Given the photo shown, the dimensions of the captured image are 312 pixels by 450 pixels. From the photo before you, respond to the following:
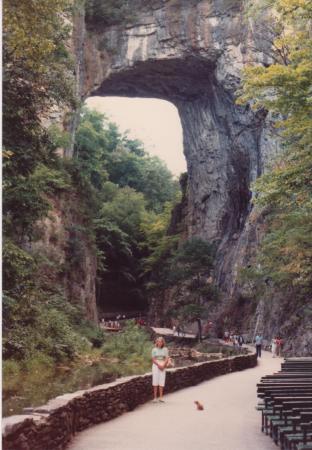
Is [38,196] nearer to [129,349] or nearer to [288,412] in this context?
[129,349]

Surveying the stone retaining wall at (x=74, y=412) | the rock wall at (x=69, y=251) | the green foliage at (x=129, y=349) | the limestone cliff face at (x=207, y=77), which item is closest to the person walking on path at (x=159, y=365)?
the stone retaining wall at (x=74, y=412)

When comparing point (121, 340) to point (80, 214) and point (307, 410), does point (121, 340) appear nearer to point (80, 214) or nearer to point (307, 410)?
point (80, 214)

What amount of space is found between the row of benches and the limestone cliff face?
3390 centimetres

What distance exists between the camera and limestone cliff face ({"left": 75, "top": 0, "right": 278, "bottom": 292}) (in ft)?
143

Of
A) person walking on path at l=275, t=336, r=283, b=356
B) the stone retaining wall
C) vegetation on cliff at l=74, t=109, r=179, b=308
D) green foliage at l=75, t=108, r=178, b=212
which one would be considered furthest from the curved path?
green foliage at l=75, t=108, r=178, b=212

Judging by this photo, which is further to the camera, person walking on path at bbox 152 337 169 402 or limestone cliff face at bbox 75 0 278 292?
limestone cliff face at bbox 75 0 278 292

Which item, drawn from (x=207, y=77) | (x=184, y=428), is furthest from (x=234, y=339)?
(x=184, y=428)

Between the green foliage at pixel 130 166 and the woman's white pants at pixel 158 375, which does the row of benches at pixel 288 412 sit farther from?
the green foliage at pixel 130 166

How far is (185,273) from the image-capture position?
38281 millimetres

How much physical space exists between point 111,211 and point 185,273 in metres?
19.6

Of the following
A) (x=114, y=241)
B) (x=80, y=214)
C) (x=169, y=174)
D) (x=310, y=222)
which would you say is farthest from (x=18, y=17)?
(x=169, y=174)

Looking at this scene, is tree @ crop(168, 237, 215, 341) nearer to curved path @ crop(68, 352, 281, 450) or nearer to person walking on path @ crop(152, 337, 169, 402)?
curved path @ crop(68, 352, 281, 450)

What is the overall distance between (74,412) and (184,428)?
1761 mm

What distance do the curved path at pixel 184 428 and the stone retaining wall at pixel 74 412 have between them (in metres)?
0.18
